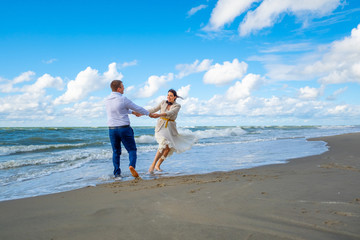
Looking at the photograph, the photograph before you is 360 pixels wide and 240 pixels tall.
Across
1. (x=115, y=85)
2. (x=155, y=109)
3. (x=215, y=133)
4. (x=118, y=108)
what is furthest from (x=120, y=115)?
(x=215, y=133)

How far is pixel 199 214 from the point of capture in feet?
8.32

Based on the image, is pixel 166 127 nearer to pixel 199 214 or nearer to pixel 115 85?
pixel 115 85

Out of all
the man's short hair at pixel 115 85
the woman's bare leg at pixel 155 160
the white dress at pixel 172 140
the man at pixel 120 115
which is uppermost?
the man's short hair at pixel 115 85

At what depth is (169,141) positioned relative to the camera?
6.72m

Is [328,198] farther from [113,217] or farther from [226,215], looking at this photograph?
[113,217]

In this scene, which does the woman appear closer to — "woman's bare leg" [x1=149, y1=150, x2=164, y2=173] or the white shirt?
"woman's bare leg" [x1=149, y1=150, x2=164, y2=173]

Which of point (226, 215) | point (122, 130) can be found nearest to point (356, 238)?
point (226, 215)

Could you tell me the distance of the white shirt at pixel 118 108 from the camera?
543 cm

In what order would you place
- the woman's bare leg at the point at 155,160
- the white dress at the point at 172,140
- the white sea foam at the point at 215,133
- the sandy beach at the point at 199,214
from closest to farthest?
the sandy beach at the point at 199,214 → the woman's bare leg at the point at 155,160 → the white dress at the point at 172,140 → the white sea foam at the point at 215,133

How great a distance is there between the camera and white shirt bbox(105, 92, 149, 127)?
5.43 metres

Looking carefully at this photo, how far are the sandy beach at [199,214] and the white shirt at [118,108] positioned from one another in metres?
2.08

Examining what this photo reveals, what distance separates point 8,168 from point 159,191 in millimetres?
6610

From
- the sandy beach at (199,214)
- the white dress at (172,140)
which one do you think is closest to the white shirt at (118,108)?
the white dress at (172,140)

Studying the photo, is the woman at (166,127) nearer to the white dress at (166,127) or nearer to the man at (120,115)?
the white dress at (166,127)
